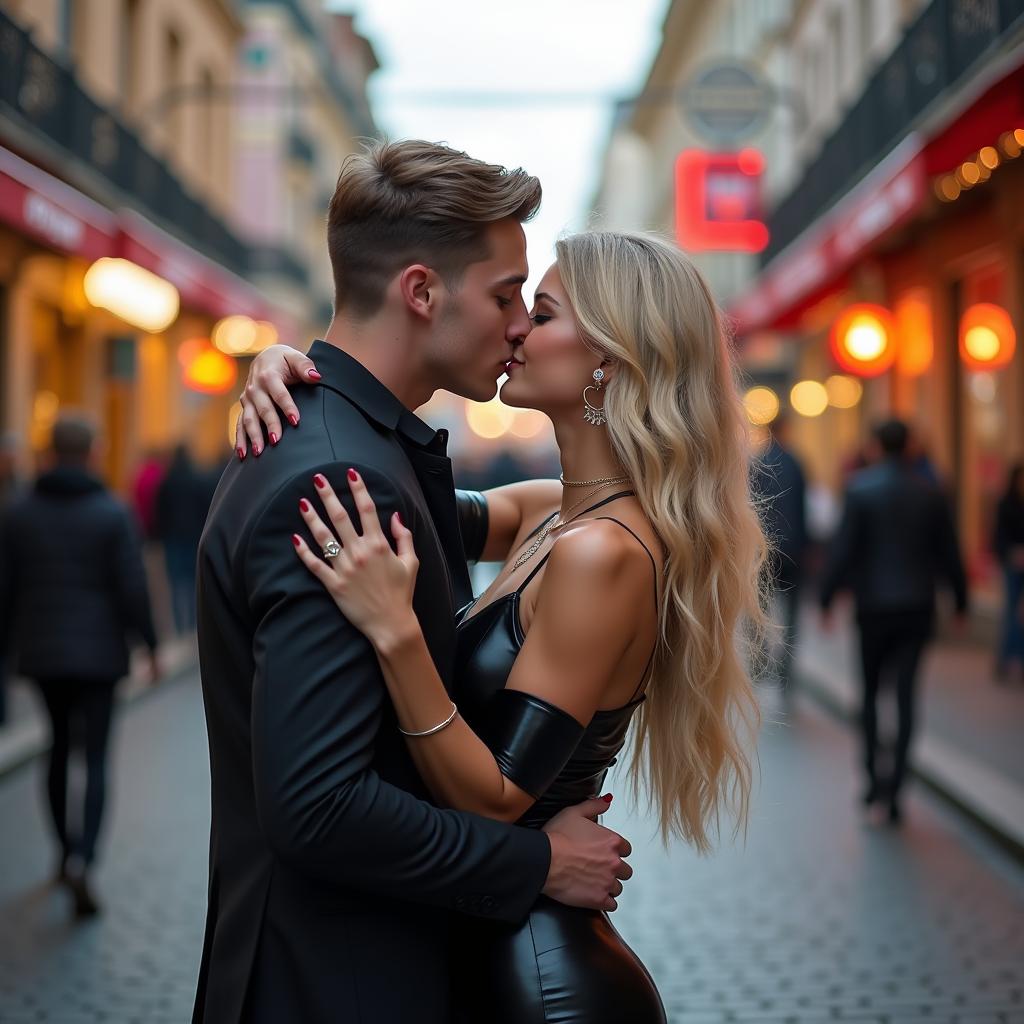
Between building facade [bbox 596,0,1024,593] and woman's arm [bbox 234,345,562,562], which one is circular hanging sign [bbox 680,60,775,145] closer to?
building facade [bbox 596,0,1024,593]

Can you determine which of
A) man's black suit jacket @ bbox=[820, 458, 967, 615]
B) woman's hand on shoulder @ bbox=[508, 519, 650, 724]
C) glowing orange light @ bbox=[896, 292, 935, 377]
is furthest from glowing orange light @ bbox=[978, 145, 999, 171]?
woman's hand on shoulder @ bbox=[508, 519, 650, 724]

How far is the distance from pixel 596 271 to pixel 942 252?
52.5 ft

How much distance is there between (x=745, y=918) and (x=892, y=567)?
2765 millimetres

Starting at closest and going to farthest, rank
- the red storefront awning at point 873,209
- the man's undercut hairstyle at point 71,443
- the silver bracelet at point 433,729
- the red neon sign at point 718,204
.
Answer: the silver bracelet at point 433,729 < the man's undercut hairstyle at point 71,443 < the red storefront awning at point 873,209 < the red neon sign at point 718,204

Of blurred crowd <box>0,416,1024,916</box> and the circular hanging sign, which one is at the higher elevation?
the circular hanging sign

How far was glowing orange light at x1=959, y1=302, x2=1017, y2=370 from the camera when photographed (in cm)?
1538

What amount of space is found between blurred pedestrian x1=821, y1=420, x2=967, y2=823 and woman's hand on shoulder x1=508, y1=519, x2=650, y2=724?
19.6 feet

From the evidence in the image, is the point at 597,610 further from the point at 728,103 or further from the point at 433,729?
the point at 728,103

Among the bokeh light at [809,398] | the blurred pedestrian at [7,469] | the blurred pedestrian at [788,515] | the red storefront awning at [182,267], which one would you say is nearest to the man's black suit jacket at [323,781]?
the blurred pedestrian at [788,515]

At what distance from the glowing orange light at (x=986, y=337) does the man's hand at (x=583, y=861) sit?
43.8 feet

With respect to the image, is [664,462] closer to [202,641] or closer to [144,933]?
[202,641]

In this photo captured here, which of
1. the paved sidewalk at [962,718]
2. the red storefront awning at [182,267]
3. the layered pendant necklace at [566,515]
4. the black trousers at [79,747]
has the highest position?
the red storefront awning at [182,267]

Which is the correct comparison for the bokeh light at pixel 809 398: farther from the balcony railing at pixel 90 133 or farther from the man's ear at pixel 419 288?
the man's ear at pixel 419 288

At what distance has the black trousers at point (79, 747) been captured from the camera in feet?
21.5
